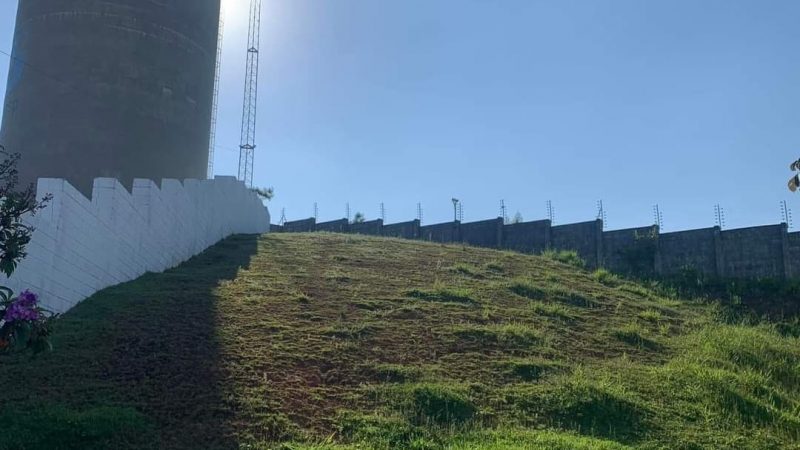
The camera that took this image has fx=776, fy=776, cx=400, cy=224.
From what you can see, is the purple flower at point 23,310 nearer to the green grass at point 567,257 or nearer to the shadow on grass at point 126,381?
the shadow on grass at point 126,381

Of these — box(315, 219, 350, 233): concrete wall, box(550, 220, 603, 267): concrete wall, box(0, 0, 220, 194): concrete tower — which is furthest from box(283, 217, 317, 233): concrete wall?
box(550, 220, 603, 267): concrete wall

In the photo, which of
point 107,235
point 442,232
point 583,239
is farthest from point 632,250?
point 107,235

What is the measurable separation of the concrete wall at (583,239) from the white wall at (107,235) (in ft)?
37.1

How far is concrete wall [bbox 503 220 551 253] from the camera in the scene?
84.1 ft

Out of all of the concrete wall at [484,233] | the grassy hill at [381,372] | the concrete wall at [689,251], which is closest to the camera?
the grassy hill at [381,372]

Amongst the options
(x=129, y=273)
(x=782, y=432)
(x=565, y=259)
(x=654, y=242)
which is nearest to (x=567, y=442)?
(x=782, y=432)

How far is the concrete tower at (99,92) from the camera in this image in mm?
22406

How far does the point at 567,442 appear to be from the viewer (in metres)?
7.70

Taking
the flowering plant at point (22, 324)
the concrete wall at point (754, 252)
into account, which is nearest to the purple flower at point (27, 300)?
the flowering plant at point (22, 324)

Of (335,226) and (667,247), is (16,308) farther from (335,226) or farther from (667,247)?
(335,226)

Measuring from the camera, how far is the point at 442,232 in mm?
28812

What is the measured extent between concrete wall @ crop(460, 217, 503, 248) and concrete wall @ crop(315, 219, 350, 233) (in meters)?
5.53

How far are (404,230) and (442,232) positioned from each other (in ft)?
5.97

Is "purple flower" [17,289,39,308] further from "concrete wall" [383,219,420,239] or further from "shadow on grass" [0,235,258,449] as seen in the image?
"concrete wall" [383,219,420,239]
